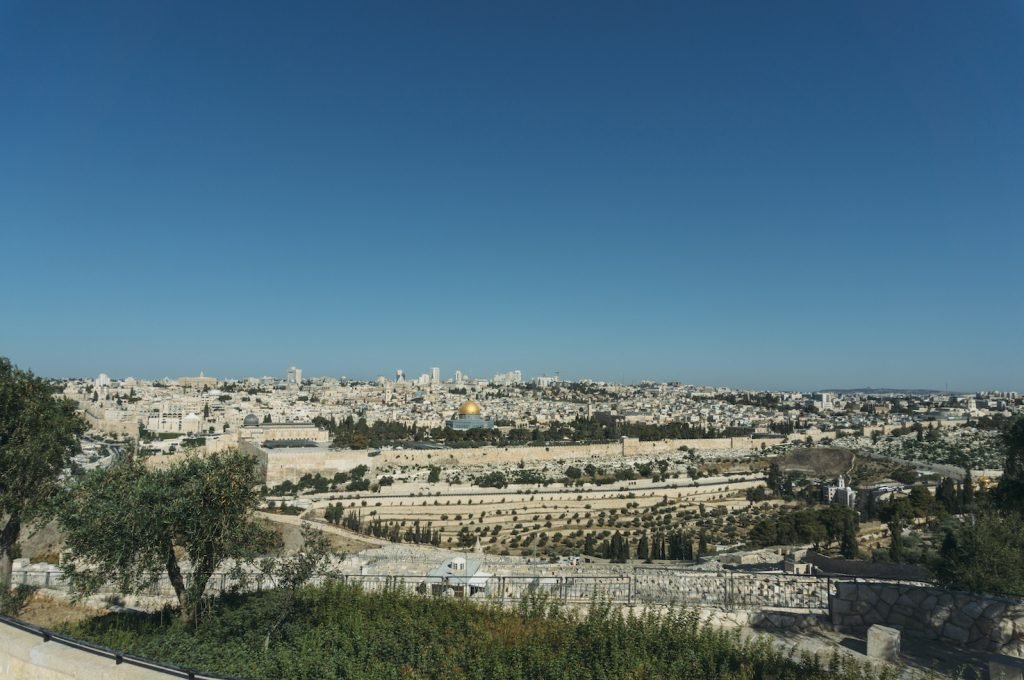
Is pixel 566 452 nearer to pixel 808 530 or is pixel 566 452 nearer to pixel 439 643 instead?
pixel 808 530

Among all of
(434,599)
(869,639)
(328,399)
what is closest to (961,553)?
(869,639)

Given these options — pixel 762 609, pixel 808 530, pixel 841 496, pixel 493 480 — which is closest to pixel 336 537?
pixel 808 530

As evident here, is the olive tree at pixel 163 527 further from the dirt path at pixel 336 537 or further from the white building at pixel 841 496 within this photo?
the white building at pixel 841 496

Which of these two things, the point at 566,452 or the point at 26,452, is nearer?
the point at 26,452

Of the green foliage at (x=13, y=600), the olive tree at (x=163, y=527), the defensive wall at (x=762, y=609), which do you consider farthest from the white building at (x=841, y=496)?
the green foliage at (x=13, y=600)

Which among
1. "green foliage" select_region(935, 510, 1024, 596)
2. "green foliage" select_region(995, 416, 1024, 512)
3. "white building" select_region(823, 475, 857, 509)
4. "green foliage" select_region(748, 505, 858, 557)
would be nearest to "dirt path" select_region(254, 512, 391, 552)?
"green foliage" select_region(748, 505, 858, 557)

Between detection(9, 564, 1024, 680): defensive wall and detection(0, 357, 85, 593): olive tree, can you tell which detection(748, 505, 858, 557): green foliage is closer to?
detection(9, 564, 1024, 680): defensive wall
